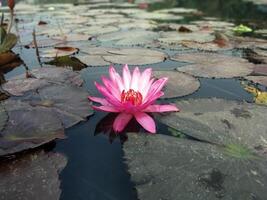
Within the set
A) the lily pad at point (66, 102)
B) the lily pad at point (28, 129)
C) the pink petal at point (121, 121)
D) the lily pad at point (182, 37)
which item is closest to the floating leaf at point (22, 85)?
the lily pad at point (66, 102)

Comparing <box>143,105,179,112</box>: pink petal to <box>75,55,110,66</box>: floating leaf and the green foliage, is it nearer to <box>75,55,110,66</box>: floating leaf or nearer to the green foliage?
<box>75,55,110,66</box>: floating leaf

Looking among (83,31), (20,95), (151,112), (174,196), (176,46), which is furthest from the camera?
(83,31)

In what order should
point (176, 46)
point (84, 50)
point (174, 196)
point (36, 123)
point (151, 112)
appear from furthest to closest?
point (176, 46) → point (84, 50) → point (151, 112) → point (36, 123) → point (174, 196)

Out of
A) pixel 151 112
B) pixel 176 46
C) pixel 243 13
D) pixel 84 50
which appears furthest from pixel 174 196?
pixel 243 13

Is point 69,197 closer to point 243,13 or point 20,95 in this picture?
point 20,95

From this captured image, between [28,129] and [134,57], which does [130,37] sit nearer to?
[134,57]

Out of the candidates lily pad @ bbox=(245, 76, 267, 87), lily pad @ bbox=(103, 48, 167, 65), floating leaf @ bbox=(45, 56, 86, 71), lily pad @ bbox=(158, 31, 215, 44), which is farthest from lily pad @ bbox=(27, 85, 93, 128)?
lily pad @ bbox=(158, 31, 215, 44)

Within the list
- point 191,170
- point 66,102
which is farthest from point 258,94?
point 66,102
